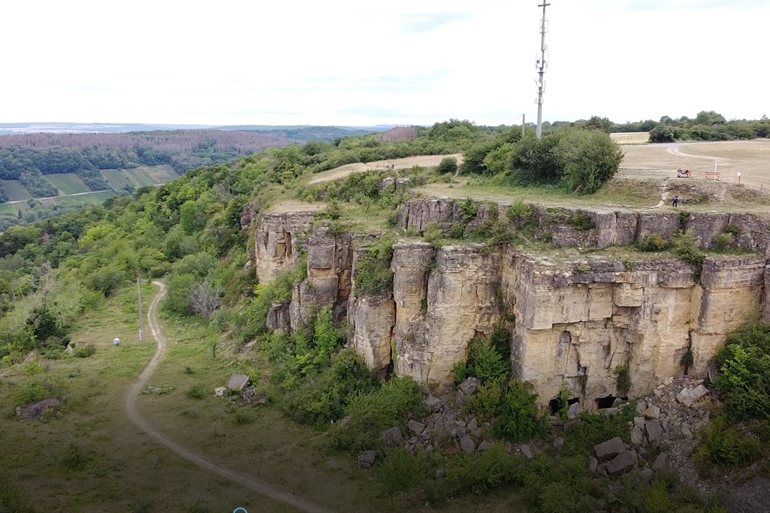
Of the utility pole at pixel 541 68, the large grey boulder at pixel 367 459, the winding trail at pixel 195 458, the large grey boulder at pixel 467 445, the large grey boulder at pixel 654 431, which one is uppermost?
the utility pole at pixel 541 68

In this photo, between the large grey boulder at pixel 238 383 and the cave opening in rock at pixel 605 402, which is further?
the large grey boulder at pixel 238 383

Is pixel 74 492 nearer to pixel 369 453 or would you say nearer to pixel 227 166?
pixel 369 453

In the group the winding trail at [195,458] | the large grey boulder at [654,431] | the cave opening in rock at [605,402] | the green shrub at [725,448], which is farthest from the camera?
the cave opening in rock at [605,402]

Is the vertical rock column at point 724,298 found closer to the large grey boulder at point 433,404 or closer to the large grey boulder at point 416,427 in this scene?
the large grey boulder at point 433,404

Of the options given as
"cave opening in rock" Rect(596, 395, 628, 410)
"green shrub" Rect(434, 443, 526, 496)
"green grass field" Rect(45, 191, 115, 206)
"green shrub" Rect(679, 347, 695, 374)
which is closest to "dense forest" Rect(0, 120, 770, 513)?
"green shrub" Rect(434, 443, 526, 496)

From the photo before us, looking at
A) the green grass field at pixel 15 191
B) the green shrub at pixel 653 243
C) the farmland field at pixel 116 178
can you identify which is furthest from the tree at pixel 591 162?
the green grass field at pixel 15 191

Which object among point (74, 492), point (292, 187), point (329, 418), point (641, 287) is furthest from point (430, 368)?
point (292, 187)

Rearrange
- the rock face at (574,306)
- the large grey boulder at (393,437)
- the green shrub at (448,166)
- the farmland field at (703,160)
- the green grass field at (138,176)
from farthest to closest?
1. the green grass field at (138,176)
2. the green shrub at (448,166)
3. the farmland field at (703,160)
4. the large grey boulder at (393,437)
5. the rock face at (574,306)

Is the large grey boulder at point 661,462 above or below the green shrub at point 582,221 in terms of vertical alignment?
below
